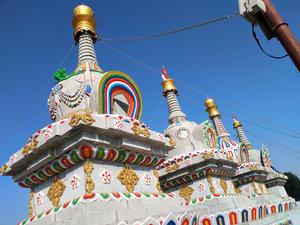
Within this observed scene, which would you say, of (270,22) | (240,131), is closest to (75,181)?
(270,22)

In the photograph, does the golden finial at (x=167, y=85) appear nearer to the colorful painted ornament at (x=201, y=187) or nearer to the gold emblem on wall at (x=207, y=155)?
the gold emblem on wall at (x=207, y=155)

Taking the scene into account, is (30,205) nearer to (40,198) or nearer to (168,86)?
(40,198)

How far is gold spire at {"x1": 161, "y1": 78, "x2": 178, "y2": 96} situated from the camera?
58.2 feet

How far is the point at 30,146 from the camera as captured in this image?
702cm

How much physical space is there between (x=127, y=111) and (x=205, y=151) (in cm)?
550

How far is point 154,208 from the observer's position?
7.16 m

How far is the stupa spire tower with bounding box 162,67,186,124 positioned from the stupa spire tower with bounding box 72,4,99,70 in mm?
7142

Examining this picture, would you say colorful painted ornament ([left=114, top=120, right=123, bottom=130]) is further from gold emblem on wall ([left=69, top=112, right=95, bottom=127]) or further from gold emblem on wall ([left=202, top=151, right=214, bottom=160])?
gold emblem on wall ([left=202, top=151, right=214, bottom=160])

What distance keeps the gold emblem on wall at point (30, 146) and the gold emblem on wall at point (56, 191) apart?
98 centimetres

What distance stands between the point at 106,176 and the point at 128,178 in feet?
2.32

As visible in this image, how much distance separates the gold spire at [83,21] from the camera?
10.7 m

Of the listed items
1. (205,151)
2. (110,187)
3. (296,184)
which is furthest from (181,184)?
(296,184)

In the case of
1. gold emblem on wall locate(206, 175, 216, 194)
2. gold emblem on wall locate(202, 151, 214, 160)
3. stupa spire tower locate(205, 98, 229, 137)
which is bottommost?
gold emblem on wall locate(206, 175, 216, 194)

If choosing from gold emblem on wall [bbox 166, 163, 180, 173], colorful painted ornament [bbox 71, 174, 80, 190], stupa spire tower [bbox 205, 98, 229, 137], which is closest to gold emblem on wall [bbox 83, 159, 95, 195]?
colorful painted ornament [bbox 71, 174, 80, 190]
